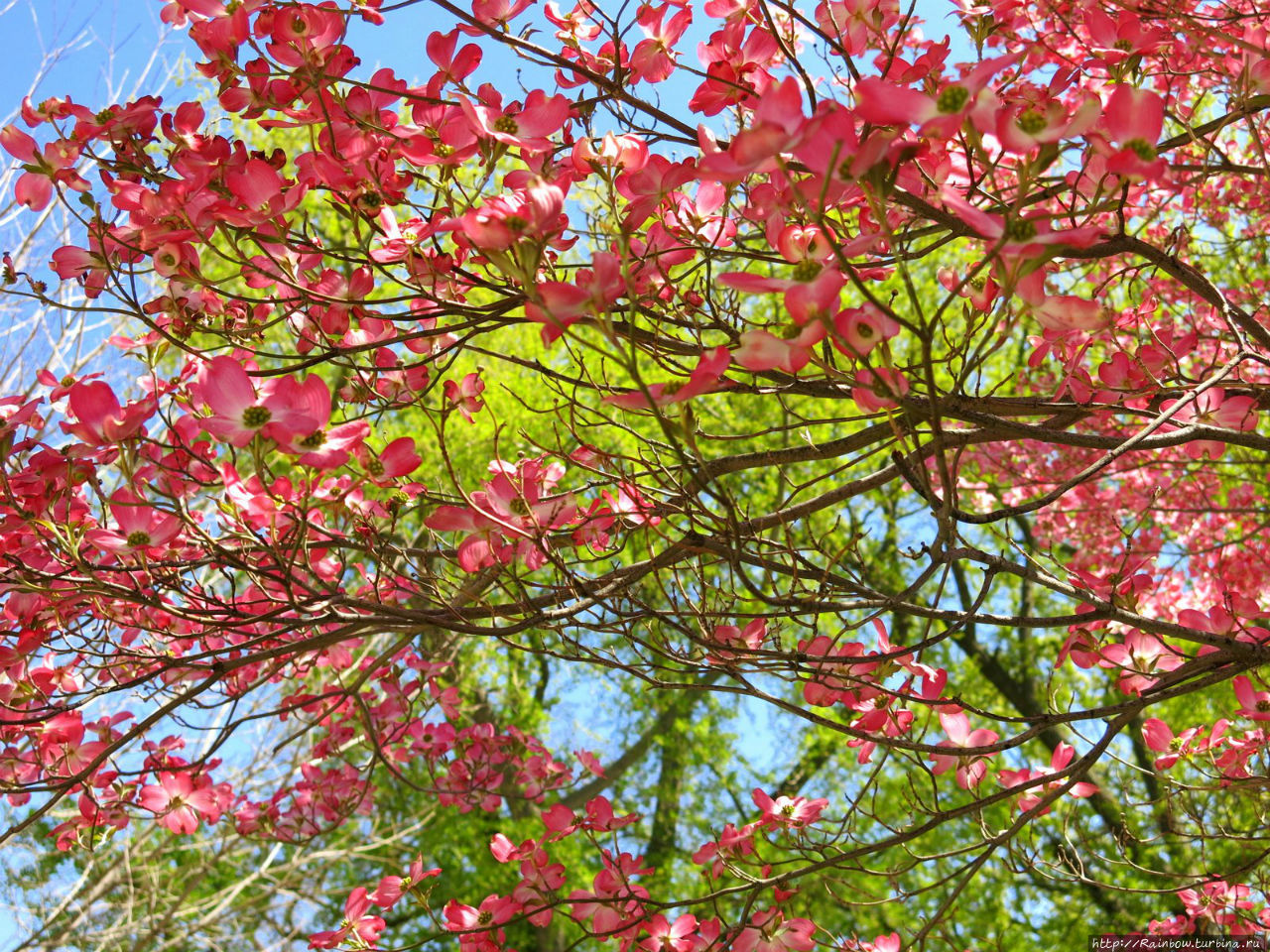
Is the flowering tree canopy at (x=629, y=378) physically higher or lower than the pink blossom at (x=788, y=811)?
higher

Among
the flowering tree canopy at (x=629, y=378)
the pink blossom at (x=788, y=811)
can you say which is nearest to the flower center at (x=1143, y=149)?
the flowering tree canopy at (x=629, y=378)

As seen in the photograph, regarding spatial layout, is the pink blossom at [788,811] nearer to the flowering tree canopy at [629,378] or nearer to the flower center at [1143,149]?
the flowering tree canopy at [629,378]

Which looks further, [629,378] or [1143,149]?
[629,378]

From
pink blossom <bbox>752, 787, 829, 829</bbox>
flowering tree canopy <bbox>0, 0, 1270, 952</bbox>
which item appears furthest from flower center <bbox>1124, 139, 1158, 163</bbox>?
pink blossom <bbox>752, 787, 829, 829</bbox>

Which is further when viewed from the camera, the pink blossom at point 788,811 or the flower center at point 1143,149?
the pink blossom at point 788,811

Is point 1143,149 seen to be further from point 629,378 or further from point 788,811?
point 788,811

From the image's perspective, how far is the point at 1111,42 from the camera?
1779mm

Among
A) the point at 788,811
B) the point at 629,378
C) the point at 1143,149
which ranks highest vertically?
the point at 629,378

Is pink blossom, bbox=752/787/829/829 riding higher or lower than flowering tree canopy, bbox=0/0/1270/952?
lower

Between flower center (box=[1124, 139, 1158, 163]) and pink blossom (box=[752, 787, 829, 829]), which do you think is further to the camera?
pink blossom (box=[752, 787, 829, 829])

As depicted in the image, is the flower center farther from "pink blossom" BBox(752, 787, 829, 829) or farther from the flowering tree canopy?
"pink blossom" BBox(752, 787, 829, 829)

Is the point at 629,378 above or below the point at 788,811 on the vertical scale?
above

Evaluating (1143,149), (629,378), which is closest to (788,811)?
(629,378)

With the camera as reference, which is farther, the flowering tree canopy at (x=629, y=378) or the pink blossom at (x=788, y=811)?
the pink blossom at (x=788, y=811)
